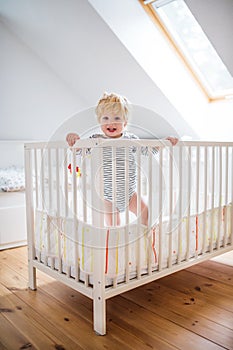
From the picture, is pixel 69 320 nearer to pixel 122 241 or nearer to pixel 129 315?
pixel 129 315

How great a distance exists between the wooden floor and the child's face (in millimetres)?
813

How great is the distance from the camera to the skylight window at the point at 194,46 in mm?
2449

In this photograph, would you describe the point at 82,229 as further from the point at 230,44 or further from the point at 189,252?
the point at 230,44

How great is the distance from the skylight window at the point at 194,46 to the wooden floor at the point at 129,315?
1607 millimetres

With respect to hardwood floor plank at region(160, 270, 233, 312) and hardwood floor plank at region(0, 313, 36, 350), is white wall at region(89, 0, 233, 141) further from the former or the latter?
hardwood floor plank at region(0, 313, 36, 350)

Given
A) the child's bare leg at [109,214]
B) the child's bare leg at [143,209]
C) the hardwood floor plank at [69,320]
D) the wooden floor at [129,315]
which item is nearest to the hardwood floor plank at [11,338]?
the wooden floor at [129,315]

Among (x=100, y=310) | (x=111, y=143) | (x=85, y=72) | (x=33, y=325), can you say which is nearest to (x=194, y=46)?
(x=85, y=72)

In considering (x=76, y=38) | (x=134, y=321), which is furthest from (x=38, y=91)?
(x=134, y=321)

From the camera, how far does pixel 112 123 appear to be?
1.59m

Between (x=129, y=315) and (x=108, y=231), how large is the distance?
445mm

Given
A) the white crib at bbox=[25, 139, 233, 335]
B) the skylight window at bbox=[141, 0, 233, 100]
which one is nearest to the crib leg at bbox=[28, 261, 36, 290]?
the white crib at bbox=[25, 139, 233, 335]

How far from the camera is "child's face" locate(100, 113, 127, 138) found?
1591mm

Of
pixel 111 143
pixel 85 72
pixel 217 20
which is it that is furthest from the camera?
pixel 85 72

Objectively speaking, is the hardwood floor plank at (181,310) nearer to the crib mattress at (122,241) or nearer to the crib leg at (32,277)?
the crib mattress at (122,241)
